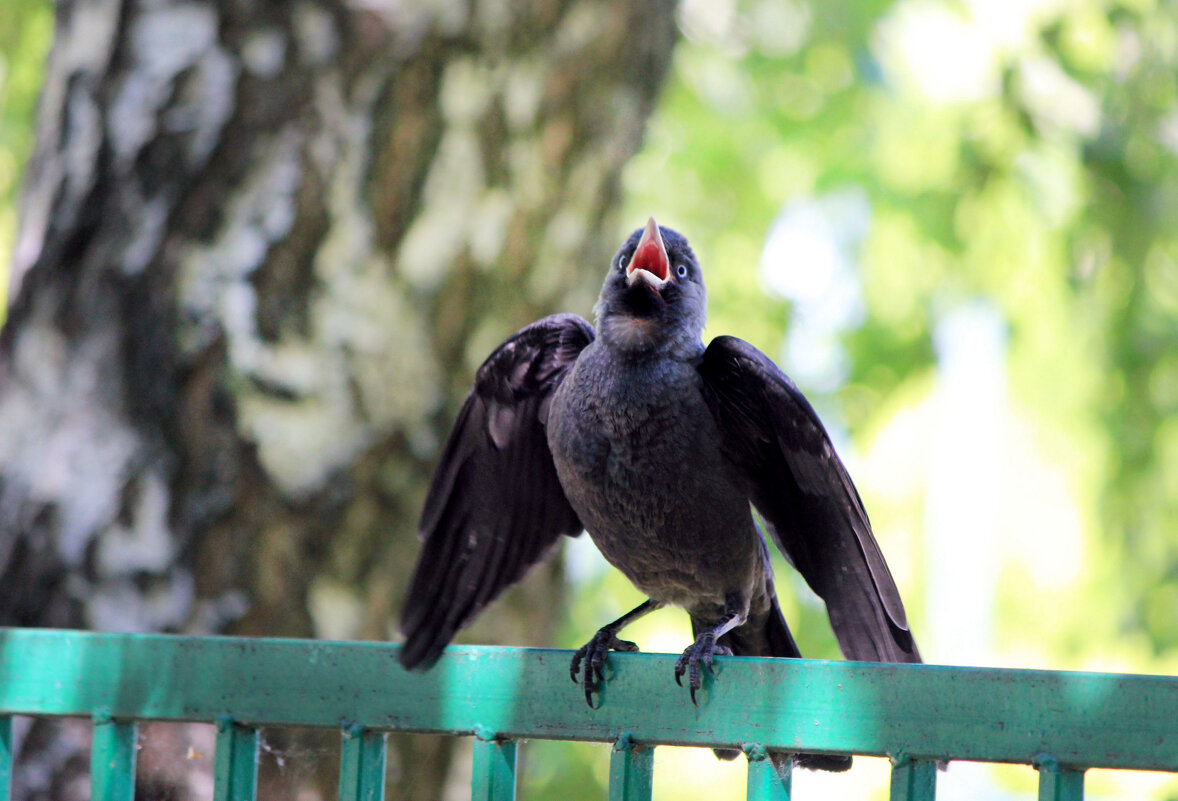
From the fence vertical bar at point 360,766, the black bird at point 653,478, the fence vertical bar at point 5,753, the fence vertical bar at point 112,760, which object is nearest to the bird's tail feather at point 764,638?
the black bird at point 653,478

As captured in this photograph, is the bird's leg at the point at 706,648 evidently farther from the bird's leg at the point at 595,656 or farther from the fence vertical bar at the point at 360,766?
the fence vertical bar at the point at 360,766

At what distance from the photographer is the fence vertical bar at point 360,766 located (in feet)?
6.01

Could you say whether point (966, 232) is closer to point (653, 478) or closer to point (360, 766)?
point (653, 478)

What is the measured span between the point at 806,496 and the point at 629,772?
69 centimetres

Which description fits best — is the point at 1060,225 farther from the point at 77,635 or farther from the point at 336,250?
the point at 77,635

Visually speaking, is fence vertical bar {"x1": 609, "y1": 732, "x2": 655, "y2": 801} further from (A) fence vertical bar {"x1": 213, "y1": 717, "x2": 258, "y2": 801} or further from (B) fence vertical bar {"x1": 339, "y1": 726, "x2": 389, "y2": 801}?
(A) fence vertical bar {"x1": 213, "y1": 717, "x2": 258, "y2": 801}

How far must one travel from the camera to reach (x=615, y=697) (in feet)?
5.77

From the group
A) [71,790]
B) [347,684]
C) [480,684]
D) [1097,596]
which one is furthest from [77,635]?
[1097,596]

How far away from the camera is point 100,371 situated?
3.16 metres

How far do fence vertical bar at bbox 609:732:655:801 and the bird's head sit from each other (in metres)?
0.90

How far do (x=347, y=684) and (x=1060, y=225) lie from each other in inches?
193

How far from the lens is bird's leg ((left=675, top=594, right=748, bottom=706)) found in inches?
67.8

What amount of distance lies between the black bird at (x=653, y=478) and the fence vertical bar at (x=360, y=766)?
0.61 feet

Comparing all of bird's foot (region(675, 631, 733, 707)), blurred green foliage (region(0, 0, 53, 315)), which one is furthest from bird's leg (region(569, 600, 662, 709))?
blurred green foliage (region(0, 0, 53, 315))
